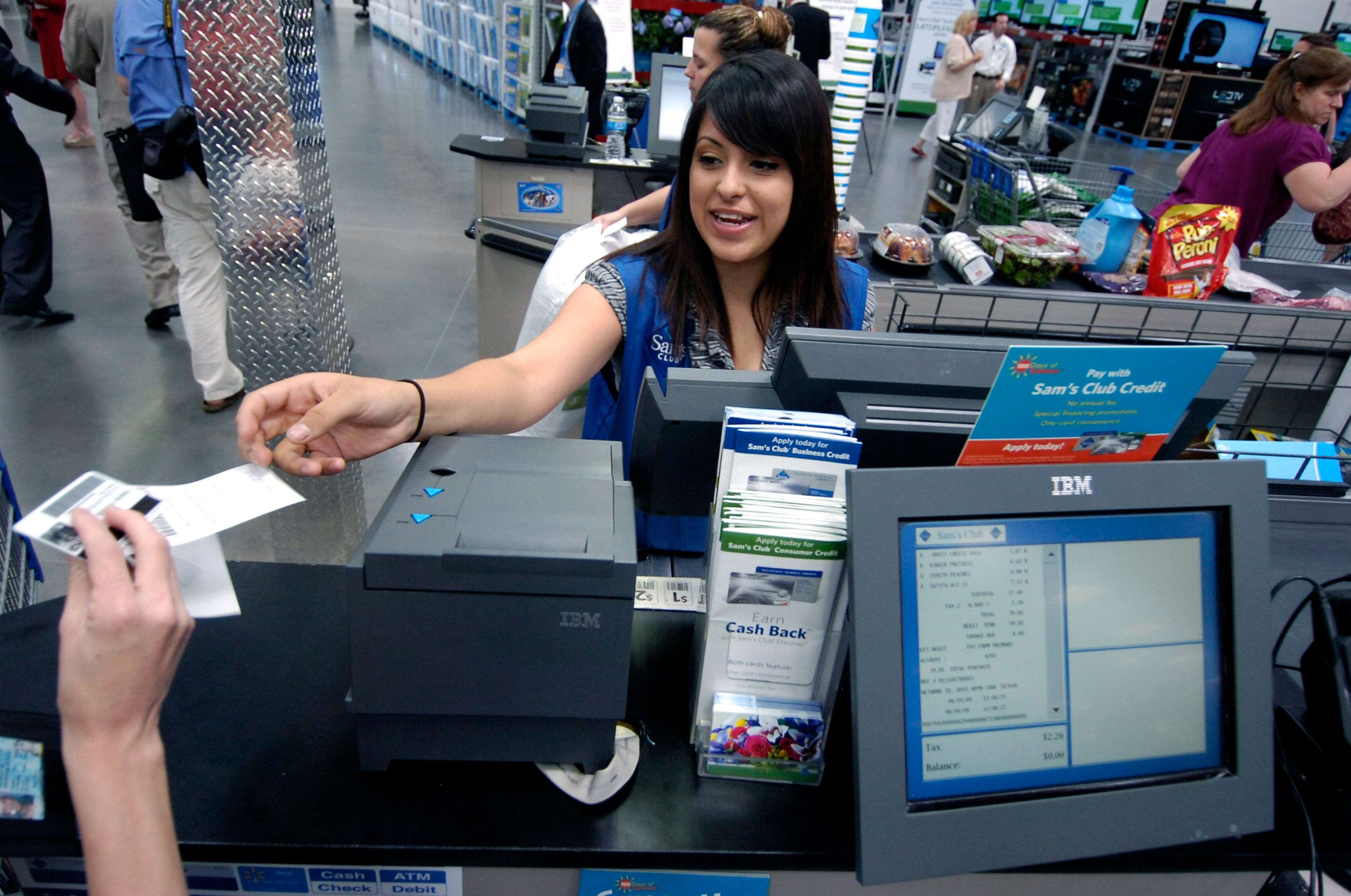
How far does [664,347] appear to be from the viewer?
5.15 feet

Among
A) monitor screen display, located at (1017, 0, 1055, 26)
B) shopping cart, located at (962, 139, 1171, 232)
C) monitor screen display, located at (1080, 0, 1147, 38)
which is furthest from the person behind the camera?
monitor screen display, located at (1017, 0, 1055, 26)

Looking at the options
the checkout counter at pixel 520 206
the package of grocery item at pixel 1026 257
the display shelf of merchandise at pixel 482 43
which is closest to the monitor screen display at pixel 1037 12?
the display shelf of merchandise at pixel 482 43

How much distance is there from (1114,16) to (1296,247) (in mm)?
10334

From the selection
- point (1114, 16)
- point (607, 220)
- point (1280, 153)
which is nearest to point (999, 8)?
point (1114, 16)

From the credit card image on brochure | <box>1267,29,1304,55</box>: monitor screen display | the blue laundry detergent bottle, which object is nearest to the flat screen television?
<box>1267,29,1304,55</box>: monitor screen display

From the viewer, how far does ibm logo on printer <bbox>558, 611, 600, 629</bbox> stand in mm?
756

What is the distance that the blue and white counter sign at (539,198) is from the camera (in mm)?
3535

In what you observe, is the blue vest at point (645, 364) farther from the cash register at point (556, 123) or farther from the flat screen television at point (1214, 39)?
the flat screen television at point (1214, 39)

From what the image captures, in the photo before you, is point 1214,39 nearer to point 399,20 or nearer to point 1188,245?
point 1188,245

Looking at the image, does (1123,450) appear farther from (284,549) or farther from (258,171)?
(284,549)

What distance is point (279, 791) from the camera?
0.84m

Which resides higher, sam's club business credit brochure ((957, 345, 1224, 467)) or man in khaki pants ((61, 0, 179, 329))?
sam's club business credit brochure ((957, 345, 1224, 467))

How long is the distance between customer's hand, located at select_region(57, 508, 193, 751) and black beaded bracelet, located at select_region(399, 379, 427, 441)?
1.49 feet

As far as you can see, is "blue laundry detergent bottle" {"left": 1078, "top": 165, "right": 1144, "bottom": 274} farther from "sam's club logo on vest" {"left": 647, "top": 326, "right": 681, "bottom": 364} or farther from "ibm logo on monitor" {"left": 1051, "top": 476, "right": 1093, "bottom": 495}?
"ibm logo on monitor" {"left": 1051, "top": 476, "right": 1093, "bottom": 495}
